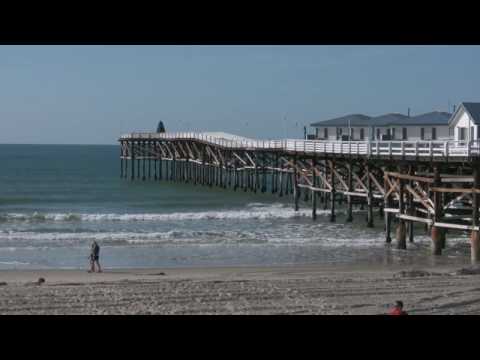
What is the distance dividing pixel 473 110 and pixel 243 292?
13146 millimetres

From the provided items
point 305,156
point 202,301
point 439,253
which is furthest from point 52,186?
point 202,301

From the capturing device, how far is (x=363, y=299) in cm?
1175

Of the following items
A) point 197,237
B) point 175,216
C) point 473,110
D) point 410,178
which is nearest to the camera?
point 410,178

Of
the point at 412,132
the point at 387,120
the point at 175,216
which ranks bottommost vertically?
the point at 175,216

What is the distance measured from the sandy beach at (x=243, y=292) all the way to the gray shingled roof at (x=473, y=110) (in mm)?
7949

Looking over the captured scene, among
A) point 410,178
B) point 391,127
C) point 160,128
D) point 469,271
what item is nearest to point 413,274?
point 469,271

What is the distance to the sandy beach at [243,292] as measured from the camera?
36.2ft

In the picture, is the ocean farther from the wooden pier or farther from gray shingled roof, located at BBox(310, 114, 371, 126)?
gray shingled roof, located at BBox(310, 114, 371, 126)

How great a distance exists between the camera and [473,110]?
22.8m

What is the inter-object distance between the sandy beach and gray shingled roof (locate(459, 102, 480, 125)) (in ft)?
26.1

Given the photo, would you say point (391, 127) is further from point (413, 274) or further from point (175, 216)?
point (413, 274)

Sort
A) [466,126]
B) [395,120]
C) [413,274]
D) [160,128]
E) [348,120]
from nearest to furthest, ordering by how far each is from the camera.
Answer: [413,274], [466,126], [395,120], [348,120], [160,128]

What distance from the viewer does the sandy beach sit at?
36.2 ft

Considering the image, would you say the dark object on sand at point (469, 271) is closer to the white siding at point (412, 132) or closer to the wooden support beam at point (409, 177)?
the wooden support beam at point (409, 177)
